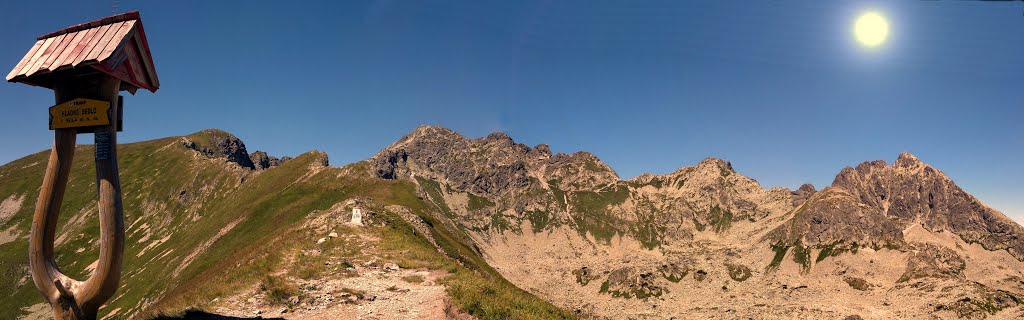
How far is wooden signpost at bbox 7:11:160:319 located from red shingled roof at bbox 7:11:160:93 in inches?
1.0

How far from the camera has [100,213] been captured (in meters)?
10.9

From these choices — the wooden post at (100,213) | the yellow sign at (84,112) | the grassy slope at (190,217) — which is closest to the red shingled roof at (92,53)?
the wooden post at (100,213)

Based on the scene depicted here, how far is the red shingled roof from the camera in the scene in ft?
34.9

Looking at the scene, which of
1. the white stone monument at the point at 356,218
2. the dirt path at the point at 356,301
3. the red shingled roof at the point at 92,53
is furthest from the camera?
the white stone monument at the point at 356,218

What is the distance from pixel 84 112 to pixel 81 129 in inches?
32.2

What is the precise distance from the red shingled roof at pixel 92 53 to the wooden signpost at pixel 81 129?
25 mm

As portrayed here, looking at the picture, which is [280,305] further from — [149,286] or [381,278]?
[149,286]

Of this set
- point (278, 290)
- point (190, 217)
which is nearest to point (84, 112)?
point (278, 290)

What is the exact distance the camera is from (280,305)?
19.4 metres

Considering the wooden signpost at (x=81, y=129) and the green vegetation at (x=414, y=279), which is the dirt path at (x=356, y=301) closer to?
the green vegetation at (x=414, y=279)

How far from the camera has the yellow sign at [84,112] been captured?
35.7 ft

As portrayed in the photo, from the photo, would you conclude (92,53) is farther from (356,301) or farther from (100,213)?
(356,301)

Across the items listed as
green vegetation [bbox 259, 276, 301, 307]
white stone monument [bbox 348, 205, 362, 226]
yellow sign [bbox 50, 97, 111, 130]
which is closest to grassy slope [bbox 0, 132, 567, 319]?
white stone monument [bbox 348, 205, 362, 226]

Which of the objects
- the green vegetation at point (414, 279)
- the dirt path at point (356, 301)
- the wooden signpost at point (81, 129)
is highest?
the wooden signpost at point (81, 129)
